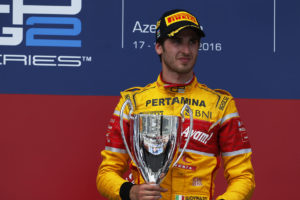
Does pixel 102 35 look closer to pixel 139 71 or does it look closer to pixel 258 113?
pixel 139 71

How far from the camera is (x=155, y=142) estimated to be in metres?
1.47

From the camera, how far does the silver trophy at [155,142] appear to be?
1456 mm

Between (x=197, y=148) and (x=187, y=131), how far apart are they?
69 mm

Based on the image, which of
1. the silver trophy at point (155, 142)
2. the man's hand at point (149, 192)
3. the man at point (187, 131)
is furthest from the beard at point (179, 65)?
the man's hand at point (149, 192)

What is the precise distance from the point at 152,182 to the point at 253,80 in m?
1.13

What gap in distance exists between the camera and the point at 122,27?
2328mm

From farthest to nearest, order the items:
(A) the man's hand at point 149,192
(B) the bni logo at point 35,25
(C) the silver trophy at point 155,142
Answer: (B) the bni logo at point 35,25 < (C) the silver trophy at point 155,142 < (A) the man's hand at point 149,192

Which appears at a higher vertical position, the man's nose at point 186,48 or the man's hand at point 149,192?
the man's nose at point 186,48

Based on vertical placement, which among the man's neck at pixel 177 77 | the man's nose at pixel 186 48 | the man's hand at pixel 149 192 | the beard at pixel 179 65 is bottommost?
the man's hand at pixel 149 192

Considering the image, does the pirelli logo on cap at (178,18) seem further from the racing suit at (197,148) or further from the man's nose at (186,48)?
the racing suit at (197,148)

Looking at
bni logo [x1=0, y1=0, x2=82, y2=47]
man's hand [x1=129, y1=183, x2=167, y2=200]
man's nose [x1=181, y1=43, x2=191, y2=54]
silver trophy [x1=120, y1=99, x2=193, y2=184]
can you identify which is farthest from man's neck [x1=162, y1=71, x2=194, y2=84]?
bni logo [x1=0, y1=0, x2=82, y2=47]

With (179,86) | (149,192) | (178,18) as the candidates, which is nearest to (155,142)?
(149,192)

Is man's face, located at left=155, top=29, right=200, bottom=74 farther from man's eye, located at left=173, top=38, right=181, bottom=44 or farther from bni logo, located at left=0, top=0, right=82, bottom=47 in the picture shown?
bni logo, located at left=0, top=0, right=82, bottom=47

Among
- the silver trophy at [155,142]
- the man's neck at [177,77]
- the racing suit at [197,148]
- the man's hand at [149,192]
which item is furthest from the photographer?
the man's neck at [177,77]
